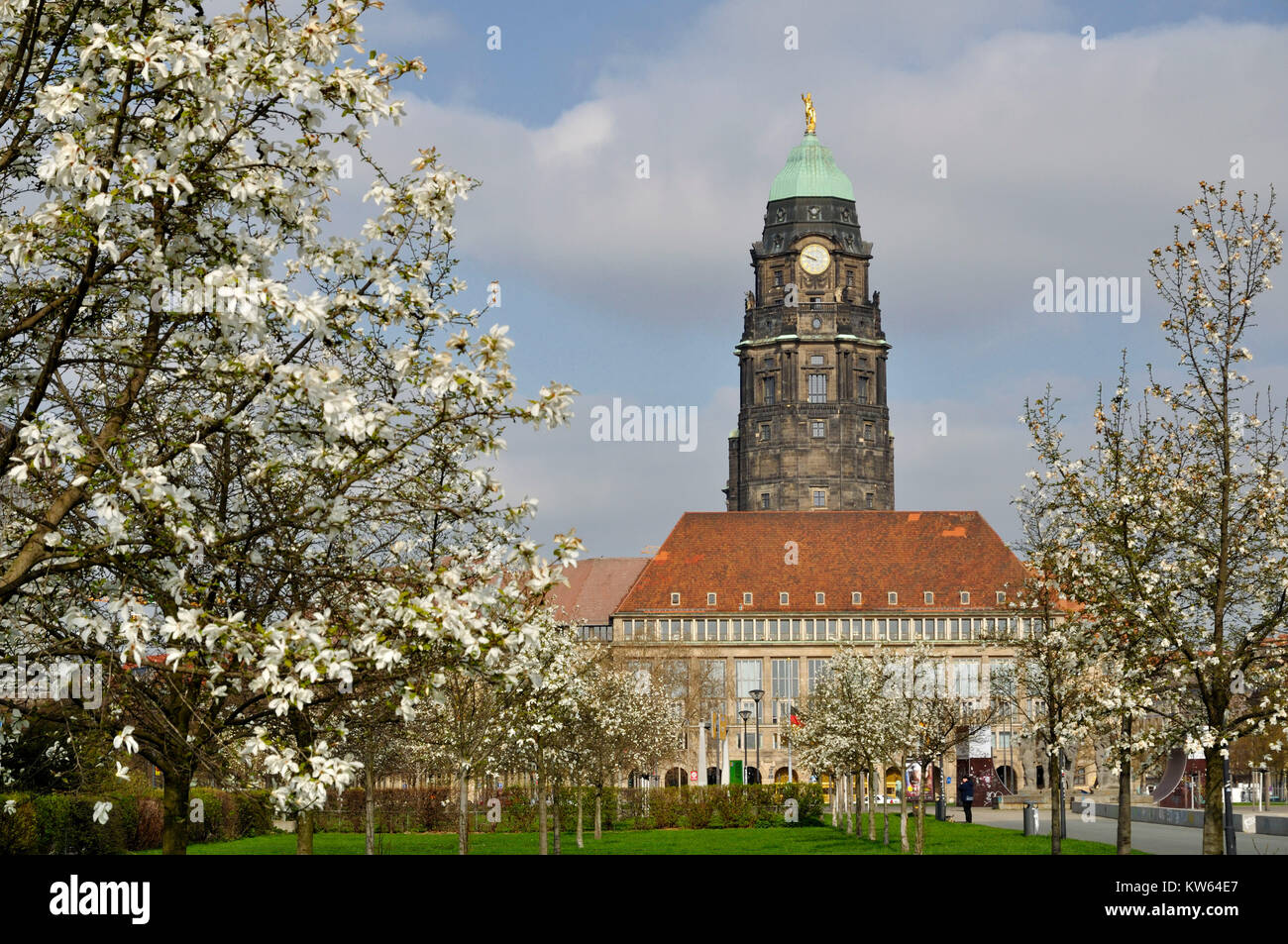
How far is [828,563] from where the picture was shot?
120m

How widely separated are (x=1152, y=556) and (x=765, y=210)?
131m

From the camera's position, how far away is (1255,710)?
78.1 feet

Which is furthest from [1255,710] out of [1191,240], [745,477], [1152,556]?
[745,477]

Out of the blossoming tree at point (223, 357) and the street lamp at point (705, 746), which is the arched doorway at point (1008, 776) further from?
the blossoming tree at point (223, 357)

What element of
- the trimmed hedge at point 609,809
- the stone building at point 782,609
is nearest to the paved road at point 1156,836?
the trimmed hedge at point 609,809

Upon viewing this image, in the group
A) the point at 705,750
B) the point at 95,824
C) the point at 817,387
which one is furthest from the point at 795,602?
the point at 95,824

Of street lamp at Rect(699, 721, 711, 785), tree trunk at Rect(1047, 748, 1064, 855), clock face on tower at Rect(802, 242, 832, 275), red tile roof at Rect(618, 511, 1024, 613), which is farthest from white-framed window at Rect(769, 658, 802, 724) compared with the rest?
tree trunk at Rect(1047, 748, 1064, 855)

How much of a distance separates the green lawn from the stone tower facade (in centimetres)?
8741

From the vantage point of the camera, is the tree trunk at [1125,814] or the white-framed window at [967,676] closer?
the tree trunk at [1125,814]

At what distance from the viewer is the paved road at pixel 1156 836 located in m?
37.5

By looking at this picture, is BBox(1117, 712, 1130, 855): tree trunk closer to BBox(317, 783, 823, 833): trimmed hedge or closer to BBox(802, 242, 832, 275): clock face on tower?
BBox(317, 783, 823, 833): trimmed hedge

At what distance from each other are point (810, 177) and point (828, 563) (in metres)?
48.8

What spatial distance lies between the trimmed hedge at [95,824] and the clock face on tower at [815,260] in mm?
104431

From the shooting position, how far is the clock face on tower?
149375 millimetres
